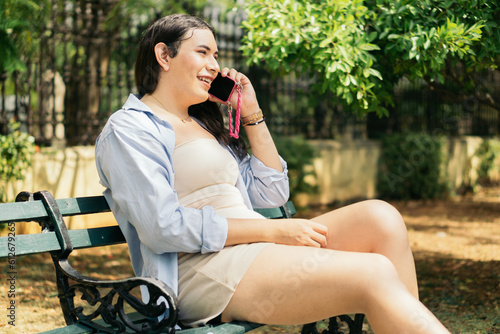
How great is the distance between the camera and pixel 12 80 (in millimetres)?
6637

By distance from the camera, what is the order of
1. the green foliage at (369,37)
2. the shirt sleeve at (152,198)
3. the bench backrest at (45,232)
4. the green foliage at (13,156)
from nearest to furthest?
the shirt sleeve at (152,198) < the bench backrest at (45,232) < the green foliage at (369,37) < the green foliage at (13,156)

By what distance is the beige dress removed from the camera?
231cm

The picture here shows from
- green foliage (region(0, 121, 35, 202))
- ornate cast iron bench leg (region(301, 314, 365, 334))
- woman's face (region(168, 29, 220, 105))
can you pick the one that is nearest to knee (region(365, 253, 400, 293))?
ornate cast iron bench leg (region(301, 314, 365, 334))

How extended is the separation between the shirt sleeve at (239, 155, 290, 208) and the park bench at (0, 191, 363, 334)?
0.70m

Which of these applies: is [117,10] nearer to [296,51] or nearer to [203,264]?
[296,51]

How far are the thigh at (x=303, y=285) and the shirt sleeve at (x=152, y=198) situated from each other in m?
0.21

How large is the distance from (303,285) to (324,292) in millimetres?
80

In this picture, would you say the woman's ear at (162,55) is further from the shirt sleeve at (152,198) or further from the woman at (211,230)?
the shirt sleeve at (152,198)

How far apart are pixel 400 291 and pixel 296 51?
6.71ft

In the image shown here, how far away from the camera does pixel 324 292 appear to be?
7.18 feet

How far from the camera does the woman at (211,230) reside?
219cm

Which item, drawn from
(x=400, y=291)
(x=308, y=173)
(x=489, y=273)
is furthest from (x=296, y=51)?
(x=308, y=173)

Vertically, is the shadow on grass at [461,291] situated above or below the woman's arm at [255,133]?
below

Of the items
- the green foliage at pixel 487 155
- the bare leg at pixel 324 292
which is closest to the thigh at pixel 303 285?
the bare leg at pixel 324 292
